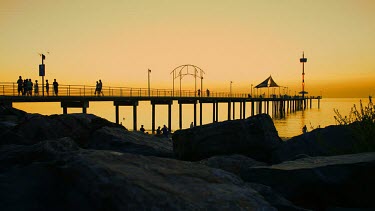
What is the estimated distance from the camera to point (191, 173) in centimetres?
330

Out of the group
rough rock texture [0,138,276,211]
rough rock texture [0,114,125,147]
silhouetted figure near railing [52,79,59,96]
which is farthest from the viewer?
silhouetted figure near railing [52,79,59,96]

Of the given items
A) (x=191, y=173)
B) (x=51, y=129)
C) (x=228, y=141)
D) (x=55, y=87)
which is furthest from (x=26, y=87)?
(x=191, y=173)

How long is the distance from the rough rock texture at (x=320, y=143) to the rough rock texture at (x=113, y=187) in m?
3.94

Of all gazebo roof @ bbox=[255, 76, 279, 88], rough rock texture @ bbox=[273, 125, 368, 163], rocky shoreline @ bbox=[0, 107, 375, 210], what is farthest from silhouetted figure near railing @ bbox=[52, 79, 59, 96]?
gazebo roof @ bbox=[255, 76, 279, 88]

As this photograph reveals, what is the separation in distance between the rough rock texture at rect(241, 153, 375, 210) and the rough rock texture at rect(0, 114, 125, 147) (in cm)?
461

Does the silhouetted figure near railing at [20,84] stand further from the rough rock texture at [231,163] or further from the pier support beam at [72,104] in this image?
the rough rock texture at [231,163]

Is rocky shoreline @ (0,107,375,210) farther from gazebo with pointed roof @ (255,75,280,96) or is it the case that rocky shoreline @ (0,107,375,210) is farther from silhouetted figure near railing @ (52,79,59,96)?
gazebo with pointed roof @ (255,75,280,96)

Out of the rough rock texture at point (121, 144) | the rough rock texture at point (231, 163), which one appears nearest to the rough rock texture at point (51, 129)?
the rough rock texture at point (121, 144)

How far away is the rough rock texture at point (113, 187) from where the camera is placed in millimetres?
2589

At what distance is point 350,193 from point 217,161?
2.19 m

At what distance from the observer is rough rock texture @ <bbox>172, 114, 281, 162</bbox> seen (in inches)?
271

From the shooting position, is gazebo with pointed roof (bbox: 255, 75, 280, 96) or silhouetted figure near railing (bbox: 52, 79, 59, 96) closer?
silhouetted figure near railing (bbox: 52, 79, 59, 96)

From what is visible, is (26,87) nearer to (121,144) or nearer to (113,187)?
(121,144)

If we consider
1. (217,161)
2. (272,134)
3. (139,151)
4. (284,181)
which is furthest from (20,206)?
(272,134)
